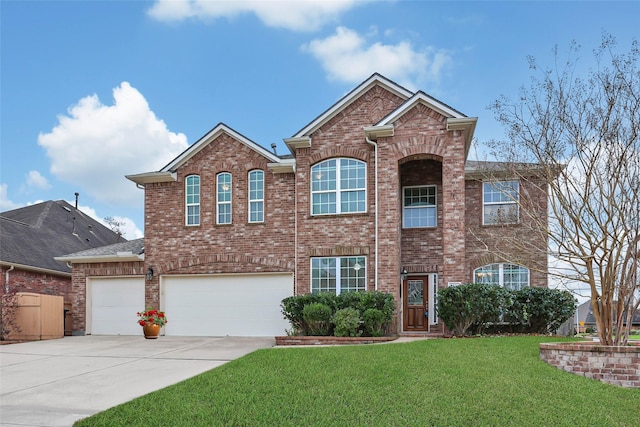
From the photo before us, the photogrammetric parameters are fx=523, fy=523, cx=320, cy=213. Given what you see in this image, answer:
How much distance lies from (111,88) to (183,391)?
11239mm

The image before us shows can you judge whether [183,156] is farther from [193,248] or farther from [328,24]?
[328,24]

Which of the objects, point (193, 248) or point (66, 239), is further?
point (66, 239)

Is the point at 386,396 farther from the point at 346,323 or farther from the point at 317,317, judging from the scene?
the point at 317,317

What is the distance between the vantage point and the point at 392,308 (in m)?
14.4

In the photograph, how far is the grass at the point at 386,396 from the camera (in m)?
6.48

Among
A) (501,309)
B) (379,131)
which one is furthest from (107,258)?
(501,309)

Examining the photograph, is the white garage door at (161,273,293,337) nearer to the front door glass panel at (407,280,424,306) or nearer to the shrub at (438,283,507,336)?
the front door glass panel at (407,280,424,306)

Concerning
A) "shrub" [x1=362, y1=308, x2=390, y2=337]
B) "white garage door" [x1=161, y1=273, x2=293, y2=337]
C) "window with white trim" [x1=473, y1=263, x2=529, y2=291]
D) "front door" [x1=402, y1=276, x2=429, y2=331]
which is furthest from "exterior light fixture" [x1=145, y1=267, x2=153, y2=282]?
"window with white trim" [x1=473, y1=263, x2=529, y2=291]

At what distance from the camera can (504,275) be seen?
17.2m

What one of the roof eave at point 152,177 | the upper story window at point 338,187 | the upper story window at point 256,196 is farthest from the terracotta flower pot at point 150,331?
the upper story window at point 338,187

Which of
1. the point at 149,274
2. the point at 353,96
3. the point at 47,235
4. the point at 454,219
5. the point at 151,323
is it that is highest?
the point at 353,96

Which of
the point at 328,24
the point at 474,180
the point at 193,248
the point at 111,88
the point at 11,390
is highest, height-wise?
the point at 328,24

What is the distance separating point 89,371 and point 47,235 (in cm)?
1702

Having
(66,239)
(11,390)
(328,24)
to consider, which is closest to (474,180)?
(328,24)
